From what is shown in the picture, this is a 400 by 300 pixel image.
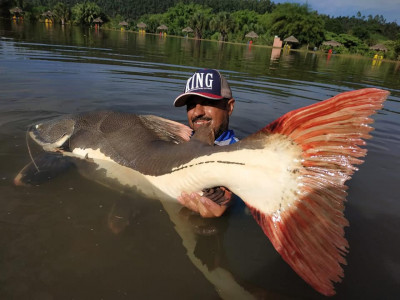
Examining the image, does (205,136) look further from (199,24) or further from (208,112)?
(199,24)

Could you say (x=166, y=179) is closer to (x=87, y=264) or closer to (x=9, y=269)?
(x=87, y=264)

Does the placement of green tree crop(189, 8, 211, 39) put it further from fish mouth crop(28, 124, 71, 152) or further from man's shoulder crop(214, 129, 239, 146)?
man's shoulder crop(214, 129, 239, 146)

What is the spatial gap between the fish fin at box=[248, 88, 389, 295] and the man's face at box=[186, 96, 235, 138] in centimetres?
129

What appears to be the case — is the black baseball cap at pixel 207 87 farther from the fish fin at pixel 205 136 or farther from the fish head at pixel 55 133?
the fish head at pixel 55 133

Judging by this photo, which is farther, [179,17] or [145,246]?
[179,17]

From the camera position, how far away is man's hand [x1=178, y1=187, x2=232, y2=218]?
80.2 inches

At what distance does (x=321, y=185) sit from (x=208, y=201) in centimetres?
93

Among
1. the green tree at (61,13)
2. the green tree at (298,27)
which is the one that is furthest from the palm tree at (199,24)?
the green tree at (61,13)

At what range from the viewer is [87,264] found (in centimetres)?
168

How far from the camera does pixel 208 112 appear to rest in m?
2.66

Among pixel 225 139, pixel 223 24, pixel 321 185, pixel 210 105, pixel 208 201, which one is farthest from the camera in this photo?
pixel 223 24

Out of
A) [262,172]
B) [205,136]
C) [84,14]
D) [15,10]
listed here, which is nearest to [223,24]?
[84,14]

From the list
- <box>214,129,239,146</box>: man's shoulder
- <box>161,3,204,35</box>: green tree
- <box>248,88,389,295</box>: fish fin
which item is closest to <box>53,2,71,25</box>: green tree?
<box>161,3,204,35</box>: green tree

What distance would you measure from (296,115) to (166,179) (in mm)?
1153
